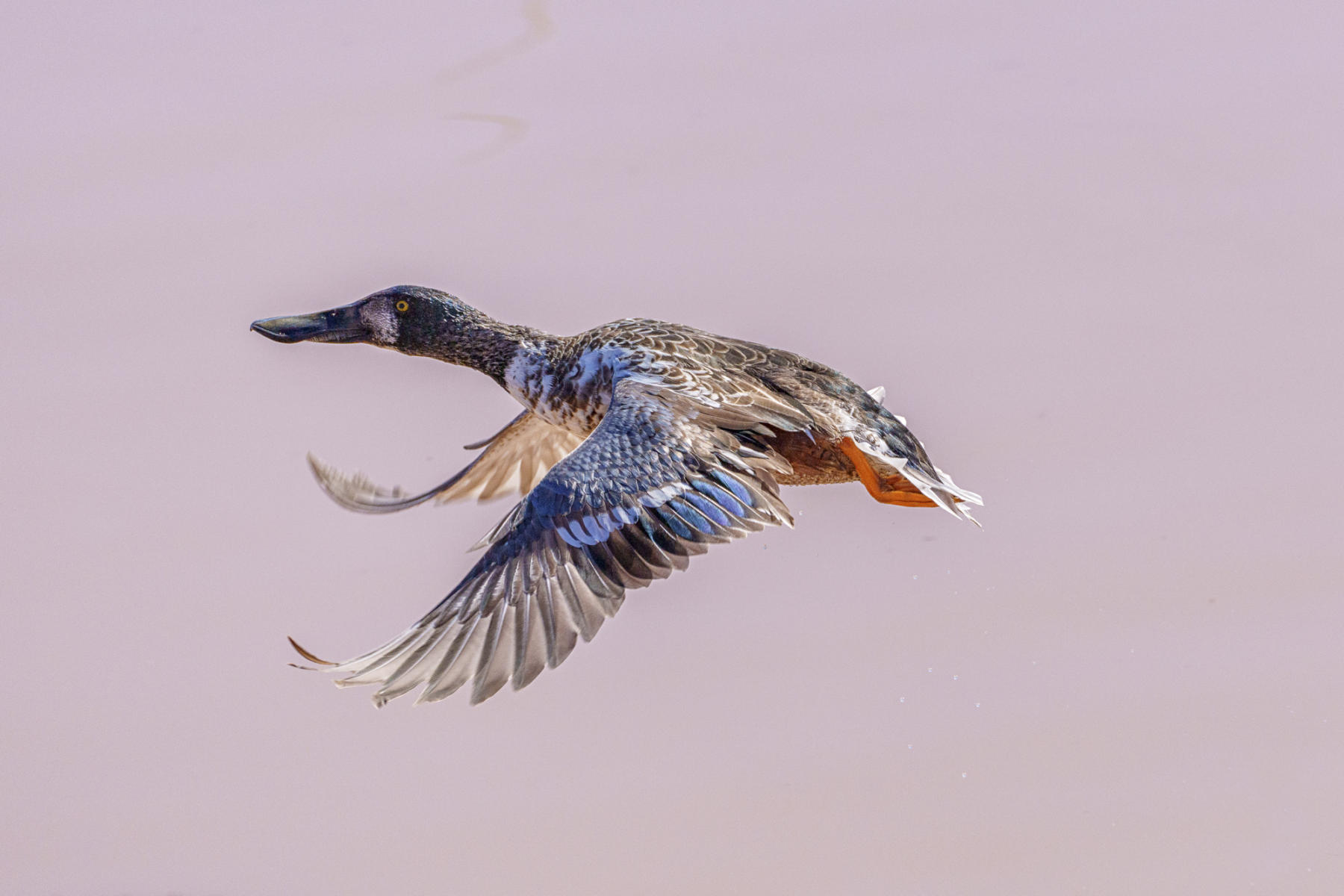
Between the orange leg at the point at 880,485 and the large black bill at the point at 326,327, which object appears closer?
the orange leg at the point at 880,485

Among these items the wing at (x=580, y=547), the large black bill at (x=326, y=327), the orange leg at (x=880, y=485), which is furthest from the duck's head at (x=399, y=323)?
the orange leg at (x=880, y=485)

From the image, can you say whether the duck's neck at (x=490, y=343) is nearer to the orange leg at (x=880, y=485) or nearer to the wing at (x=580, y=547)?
the wing at (x=580, y=547)

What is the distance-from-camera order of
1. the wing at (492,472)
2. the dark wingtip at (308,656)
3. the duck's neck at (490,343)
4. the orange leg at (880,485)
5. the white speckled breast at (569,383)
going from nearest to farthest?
the dark wingtip at (308,656) < the orange leg at (880,485) < the white speckled breast at (569,383) < the duck's neck at (490,343) < the wing at (492,472)

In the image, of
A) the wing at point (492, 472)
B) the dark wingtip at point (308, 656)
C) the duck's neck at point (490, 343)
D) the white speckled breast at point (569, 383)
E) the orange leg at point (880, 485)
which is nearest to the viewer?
the dark wingtip at point (308, 656)

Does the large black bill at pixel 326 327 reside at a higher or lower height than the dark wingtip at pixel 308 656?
higher

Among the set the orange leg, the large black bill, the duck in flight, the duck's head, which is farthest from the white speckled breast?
the orange leg

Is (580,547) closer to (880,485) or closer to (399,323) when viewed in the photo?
(880,485)

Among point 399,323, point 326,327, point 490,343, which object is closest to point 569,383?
point 490,343
